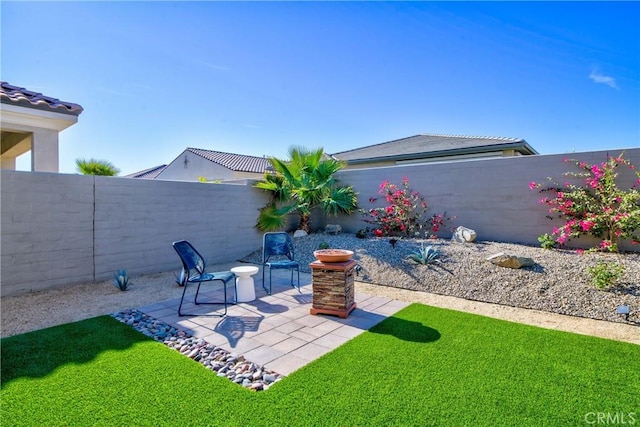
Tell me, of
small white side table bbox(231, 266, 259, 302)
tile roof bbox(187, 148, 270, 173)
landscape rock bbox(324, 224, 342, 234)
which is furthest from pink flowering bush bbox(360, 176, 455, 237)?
tile roof bbox(187, 148, 270, 173)

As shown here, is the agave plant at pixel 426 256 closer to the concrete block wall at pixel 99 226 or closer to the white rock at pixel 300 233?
the white rock at pixel 300 233

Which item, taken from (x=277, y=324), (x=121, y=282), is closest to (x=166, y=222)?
(x=121, y=282)

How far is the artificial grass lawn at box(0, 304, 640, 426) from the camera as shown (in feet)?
7.59

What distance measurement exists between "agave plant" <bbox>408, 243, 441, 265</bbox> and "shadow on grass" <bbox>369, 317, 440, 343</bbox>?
235 cm

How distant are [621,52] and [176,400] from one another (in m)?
10.7

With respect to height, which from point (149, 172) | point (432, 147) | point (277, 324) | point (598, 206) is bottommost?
point (277, 324)

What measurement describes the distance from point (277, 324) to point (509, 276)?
3969 mm

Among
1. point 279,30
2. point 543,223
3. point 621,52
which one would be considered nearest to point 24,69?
point 279,30

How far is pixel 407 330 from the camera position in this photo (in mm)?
3953

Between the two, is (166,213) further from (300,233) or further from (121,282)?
(300,233)

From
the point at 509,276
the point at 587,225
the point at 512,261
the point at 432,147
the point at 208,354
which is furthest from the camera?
the point at 432,147

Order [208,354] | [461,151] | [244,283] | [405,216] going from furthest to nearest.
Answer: [461,151] < [405,216] < [244,283] < [208,354]

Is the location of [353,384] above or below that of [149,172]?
below

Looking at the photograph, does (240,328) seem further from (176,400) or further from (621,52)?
(621,52)
